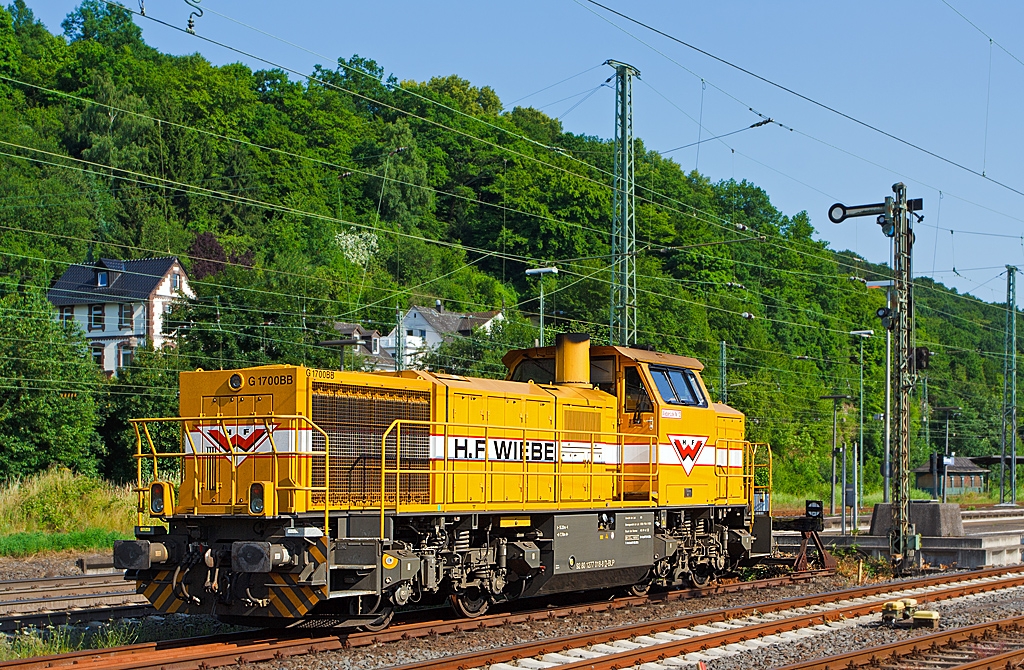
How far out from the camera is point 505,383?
13297 mm

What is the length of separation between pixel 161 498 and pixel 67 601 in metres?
5.49

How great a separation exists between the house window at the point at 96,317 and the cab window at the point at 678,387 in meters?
59.7

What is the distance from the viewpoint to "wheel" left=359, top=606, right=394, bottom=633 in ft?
36.8

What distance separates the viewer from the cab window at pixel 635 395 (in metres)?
14.7

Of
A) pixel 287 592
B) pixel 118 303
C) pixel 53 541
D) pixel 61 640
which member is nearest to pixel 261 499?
pixel 287 592

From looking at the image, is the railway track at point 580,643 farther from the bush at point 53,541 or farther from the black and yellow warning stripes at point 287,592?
the bush at point 53,541

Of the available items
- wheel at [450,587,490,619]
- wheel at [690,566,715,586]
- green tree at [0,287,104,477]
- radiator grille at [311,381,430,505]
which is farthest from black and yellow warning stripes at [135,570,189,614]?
green tree at [0,287,104,477]

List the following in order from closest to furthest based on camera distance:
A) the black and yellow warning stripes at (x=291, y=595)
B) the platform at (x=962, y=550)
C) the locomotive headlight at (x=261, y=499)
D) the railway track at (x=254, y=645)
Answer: the railway track at (x=254, y=645), the black and yellow warning stripes at (x=291, y=595), the locomotive headlight at (x=261, y=499), the platform at (x=962, y=550)

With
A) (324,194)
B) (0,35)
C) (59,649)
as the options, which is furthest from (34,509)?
(0,35)

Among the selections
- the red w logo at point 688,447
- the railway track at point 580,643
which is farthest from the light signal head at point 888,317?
the railway track at point 580,643

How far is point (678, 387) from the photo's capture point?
50.7 feet

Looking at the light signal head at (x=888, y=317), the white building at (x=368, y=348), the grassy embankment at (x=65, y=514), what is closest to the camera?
the light signal head at (x=888, y=317)

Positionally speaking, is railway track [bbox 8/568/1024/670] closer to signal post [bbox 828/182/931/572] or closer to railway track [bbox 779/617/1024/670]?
railway track [bbox 779/617/1024/670]

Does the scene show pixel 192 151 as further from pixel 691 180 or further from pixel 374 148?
pixel 691 180
